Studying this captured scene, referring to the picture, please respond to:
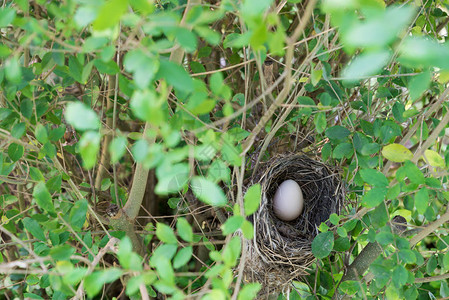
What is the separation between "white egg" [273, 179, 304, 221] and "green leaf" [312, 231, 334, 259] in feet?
0.99

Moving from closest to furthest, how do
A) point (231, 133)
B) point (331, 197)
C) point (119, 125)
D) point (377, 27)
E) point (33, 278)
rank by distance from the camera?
point (377, 27)
point (231, 133)
point (33, 278)
point (331, 197)
point (119, 125)

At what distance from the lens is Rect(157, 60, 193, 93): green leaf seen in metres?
0.55

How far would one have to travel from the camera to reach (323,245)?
1104mm

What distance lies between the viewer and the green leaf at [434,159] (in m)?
0.92

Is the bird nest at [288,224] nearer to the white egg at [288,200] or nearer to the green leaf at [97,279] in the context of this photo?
the white egg at [288,200]

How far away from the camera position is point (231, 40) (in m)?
1.03

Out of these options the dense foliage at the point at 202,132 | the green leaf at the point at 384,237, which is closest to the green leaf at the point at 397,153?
the dense foliage at the point at 202,132

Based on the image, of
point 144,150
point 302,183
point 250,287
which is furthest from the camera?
point 302,183

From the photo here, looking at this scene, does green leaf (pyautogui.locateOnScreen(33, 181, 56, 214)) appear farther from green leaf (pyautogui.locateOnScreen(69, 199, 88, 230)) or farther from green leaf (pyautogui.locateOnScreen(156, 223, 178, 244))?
green leaf (pyautogui.locateOnScreen(156, 223, 178, 244))

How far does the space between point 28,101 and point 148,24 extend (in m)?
0.55

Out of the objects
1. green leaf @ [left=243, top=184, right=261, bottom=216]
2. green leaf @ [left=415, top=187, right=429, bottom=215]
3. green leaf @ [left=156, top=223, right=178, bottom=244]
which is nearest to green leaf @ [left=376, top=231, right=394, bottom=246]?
green leaf @ [left=415, top=187, right=429, bottom=215]

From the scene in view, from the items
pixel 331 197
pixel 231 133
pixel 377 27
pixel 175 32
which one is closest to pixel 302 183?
pixel 331 197

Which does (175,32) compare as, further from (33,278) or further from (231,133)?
(33,278)

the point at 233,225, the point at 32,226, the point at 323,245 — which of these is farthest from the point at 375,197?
the point at 32,226
